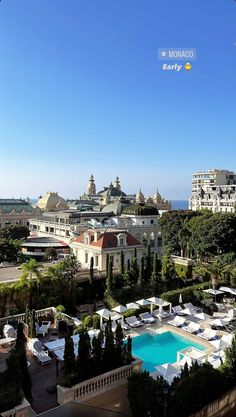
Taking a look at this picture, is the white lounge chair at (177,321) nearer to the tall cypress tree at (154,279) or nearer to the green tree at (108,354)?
the tall cypress tree at (154,279)

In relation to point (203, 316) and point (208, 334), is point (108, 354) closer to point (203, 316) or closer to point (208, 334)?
point (208, 334)

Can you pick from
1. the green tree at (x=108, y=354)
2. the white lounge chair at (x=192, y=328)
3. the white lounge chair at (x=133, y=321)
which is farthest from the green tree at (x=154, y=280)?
the green tree at (x=108, y=354)

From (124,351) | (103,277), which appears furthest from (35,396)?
(103,277)

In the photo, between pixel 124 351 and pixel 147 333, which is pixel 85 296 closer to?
pixel 147 333

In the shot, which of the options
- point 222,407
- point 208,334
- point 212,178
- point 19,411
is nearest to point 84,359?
point 19,411

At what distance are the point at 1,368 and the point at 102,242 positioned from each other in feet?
84.8

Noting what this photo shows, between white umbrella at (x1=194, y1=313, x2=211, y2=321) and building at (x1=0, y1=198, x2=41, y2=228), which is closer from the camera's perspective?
white umbrella at (x1=194, y1=313, x2=211, y2=321)

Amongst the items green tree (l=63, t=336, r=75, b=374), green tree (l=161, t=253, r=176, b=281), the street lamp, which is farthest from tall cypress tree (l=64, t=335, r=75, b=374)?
green tree (l=161, t=253, r=176, b=281)

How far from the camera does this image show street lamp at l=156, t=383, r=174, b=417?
12.2 metres

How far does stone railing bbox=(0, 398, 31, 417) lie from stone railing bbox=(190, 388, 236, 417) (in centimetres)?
625

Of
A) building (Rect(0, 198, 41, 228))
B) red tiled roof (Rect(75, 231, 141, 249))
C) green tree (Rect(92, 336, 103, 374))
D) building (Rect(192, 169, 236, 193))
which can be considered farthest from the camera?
building (Rect(192, 169, 236, 193))

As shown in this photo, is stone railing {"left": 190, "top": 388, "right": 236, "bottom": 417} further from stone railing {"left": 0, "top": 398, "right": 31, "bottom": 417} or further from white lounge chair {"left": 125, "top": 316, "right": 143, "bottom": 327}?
white lounge chair {"left": 125, "top": 316, "right": 143, "bottom": 327}

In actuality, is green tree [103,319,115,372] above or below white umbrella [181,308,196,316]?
above

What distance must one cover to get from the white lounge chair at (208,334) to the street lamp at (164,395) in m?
15.0
